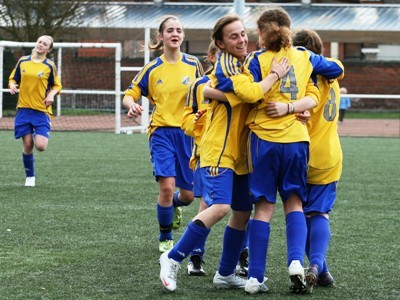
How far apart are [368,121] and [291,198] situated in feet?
94.1

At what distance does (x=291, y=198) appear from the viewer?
5691mm

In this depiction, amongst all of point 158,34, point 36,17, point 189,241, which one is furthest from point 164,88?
point 36,17

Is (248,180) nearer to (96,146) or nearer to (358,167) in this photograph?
(358,167)

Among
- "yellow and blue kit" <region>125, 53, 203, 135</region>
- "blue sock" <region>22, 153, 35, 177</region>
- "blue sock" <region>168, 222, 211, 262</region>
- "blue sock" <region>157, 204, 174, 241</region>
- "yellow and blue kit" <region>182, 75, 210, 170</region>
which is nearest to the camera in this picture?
"blue sock" <region>168, 222, 211, 262</region>

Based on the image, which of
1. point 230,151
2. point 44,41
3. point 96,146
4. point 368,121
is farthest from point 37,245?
point 368,121

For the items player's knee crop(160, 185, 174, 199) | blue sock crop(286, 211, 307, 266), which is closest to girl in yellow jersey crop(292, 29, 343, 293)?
blue sock crop(286, 211, 307, 266)

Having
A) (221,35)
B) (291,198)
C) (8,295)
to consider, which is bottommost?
(8,295)

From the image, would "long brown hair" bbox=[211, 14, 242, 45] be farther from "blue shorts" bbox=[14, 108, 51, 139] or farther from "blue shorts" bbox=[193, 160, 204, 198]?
"blue shorts" bbox=[14, 108, 51, 139]

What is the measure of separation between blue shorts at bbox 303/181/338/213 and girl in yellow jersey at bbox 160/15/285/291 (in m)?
0.47

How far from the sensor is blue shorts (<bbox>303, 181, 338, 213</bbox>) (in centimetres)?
598

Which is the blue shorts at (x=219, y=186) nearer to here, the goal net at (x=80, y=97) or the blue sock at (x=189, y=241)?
the blue sock at (x=189, y=241)

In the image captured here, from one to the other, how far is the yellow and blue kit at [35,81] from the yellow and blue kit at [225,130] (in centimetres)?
643

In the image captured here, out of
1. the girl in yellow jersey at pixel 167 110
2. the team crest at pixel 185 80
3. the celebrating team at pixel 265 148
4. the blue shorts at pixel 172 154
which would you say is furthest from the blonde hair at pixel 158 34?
the celebrating team at pixel 265 148

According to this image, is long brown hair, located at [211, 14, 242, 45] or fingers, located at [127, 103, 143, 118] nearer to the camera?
long brown hair, located at [211, 14, 242, 45]
